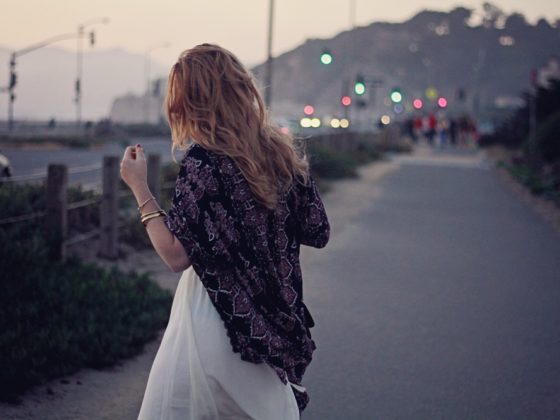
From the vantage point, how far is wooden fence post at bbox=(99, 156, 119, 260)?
407 inches

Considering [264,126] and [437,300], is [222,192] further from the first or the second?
[437,300]

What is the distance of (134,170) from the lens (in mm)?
3127

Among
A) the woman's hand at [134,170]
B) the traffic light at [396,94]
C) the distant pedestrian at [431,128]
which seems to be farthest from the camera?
the distant pedestrian at [431,128]

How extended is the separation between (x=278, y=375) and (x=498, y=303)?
612 cm

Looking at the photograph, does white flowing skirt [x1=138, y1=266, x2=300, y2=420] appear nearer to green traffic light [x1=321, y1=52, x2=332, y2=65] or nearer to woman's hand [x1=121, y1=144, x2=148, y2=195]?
woman's hand [x1=121, y1=144, x2=148, y2=195]

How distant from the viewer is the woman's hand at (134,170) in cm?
313

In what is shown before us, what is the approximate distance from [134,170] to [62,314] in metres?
3.92

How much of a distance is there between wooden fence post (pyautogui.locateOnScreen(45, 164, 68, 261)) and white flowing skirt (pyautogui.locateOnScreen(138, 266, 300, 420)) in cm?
603

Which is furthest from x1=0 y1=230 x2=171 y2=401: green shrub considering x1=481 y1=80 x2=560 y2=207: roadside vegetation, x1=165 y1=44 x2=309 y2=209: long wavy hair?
x1=481 y1=80 x2=560 y2=207: roadside vegetation

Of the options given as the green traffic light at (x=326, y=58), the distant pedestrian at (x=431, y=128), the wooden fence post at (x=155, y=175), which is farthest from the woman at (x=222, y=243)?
the distant pedestrian at (x=431, y=128)

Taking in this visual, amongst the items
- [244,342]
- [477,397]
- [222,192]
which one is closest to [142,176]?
[222,192]

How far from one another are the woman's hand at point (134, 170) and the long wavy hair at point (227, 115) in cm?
14

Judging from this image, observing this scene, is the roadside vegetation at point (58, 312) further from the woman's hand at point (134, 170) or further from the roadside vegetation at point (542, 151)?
the roadside vegetation at point (542, 151)

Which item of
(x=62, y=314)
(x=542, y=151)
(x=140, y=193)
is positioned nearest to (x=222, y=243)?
(x=140, y=193)
